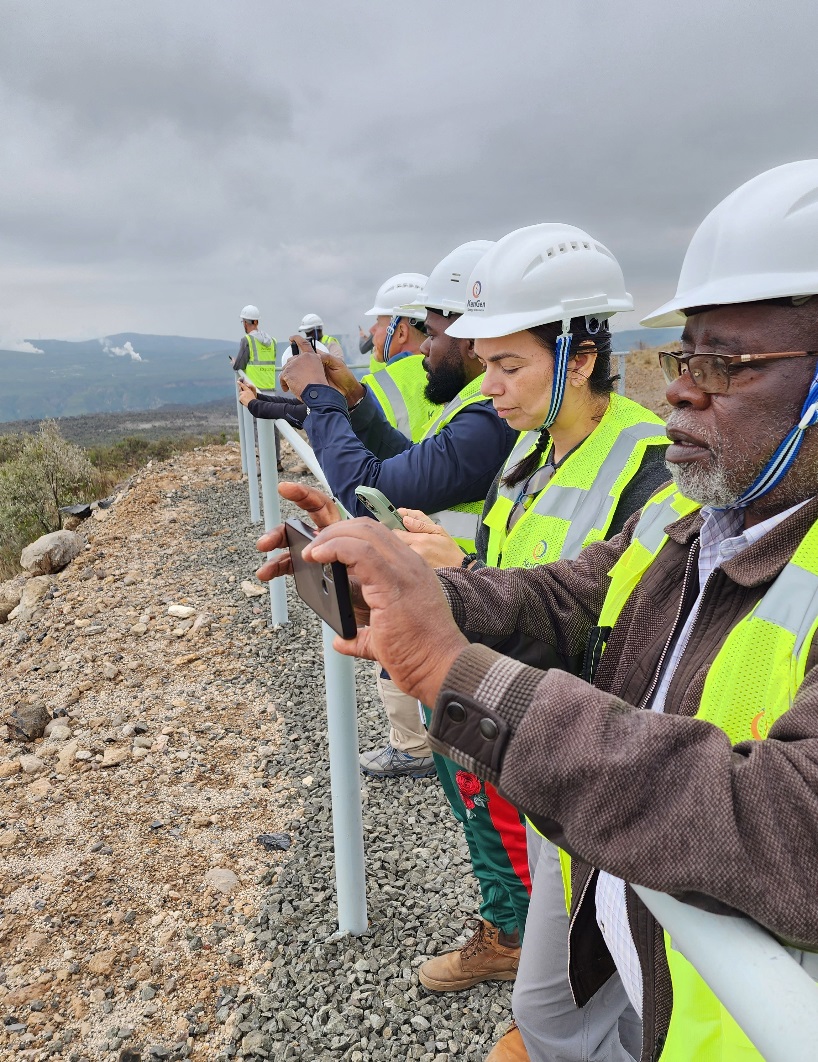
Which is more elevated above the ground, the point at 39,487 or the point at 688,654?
the point at 688,654

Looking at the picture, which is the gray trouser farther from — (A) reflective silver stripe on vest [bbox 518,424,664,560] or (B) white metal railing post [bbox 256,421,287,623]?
(B) white metal railing post [bbox 256,421,287,623]

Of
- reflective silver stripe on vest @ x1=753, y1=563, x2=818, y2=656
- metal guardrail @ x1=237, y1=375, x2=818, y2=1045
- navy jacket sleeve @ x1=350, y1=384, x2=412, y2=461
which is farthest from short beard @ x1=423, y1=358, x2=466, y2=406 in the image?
metal guardrail @ x1=237, y1=375, x2=818, y2=1045

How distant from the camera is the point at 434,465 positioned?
2586 millimetres

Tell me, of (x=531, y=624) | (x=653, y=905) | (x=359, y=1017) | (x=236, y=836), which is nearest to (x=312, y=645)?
(x=236, y=836)

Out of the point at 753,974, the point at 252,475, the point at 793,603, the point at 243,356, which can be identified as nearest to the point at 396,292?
the point at 252,475

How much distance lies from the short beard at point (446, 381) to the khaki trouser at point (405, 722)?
1388 mm

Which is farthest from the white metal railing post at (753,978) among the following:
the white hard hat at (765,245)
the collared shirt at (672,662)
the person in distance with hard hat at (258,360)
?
the person in distance with hard hat at (258,360)

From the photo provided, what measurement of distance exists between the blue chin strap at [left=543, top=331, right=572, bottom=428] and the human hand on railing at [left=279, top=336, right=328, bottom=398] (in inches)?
41.9

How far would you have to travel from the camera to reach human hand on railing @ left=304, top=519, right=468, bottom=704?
108 centimetres

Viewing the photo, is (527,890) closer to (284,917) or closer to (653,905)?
(284,917)

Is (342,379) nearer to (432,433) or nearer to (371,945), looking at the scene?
(432,433)

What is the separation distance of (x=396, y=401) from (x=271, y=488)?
77.1 inches

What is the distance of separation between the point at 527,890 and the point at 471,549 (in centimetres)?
124

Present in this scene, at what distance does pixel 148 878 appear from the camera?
3.00 meters
